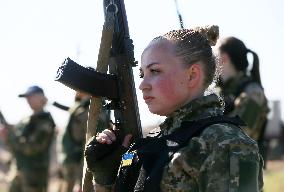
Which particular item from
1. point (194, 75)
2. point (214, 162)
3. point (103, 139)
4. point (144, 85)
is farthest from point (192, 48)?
point (103, 139)

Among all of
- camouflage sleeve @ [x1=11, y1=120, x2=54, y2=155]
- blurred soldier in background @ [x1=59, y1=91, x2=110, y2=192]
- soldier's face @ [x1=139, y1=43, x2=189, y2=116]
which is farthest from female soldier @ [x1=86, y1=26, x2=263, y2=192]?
camouflage sleeve @ [x1=11, y1=120, x2=54, y2=155]

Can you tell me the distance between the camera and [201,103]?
103 inches

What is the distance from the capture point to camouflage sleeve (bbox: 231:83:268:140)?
18.0 feet

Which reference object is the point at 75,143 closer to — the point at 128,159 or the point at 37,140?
the point at 37,140

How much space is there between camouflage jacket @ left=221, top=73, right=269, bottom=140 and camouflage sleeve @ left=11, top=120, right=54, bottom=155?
14.8 ft

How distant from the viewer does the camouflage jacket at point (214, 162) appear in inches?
92.4

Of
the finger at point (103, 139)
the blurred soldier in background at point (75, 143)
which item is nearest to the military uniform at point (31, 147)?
the blurred soldier in background at point (75, 143)

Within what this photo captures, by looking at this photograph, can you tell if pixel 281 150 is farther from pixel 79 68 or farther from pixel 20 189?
pixel 79 68

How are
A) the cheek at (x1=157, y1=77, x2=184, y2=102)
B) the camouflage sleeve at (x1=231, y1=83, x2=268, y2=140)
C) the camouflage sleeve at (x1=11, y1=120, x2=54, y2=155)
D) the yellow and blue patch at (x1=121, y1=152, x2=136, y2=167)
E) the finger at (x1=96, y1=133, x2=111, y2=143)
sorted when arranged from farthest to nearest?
the camouflage sleeve at (x1=11, y1=120, x2=54, y2=155) → the camouflage sleeve at (x1=231, y1=83, x2=268, y2=140) → the finger at (x1=96, y1=133, x2=111, y2=143) → the yellow and blue patch at (x1=121, y1=152, x2=136, y2=167) → the cheek at (x1=157, y1=77, x2=184, y2=102)

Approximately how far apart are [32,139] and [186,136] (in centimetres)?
725

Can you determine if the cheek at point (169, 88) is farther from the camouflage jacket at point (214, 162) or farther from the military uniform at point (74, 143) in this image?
the military uniform at point (74, 143)

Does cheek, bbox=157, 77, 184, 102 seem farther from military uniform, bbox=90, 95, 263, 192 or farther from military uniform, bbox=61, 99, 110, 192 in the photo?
military uniform, bbox=61, 99, 110, 192

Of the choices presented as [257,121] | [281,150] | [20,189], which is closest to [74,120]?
[20,189]

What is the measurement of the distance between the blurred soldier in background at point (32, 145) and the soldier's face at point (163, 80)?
7013mm
